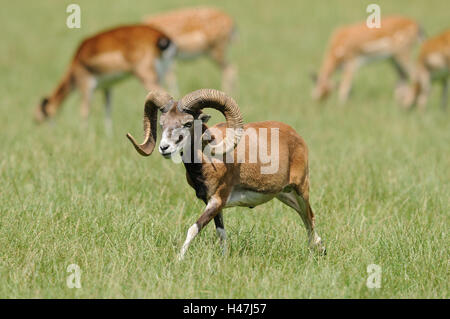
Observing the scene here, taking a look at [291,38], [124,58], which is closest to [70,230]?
[124,58]

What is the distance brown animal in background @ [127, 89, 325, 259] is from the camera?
5469 millimetres

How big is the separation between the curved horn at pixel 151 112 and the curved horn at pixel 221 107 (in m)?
0.15

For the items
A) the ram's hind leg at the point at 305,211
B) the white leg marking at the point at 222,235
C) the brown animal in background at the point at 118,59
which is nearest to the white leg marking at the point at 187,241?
the white leg marking at the point at 222,235

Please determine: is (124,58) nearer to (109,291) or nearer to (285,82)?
(285,82)

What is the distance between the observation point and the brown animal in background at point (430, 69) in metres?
15.5

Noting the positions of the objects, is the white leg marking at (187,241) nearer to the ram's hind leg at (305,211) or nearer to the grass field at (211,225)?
the grass field at (211,225)

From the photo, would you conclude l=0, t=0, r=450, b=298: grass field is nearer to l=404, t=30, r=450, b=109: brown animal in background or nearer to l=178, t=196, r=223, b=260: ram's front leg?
l=178, t=196, r=223, b=260: ram's front leg

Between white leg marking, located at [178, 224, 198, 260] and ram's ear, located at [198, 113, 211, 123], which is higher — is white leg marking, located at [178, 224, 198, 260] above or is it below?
below

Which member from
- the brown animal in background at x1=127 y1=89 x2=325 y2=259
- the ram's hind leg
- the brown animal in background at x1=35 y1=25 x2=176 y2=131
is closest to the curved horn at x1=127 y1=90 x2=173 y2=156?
the brown animal in background at x1=127 y1=89 x2=325 y2=259

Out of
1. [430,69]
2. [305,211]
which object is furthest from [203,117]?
[430,69]

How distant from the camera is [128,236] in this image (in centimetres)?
586

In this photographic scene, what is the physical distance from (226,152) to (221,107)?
13.7 inches

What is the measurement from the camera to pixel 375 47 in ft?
58.6

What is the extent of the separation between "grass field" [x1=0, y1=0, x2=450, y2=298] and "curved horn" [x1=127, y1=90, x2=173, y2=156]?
27.9 inches
